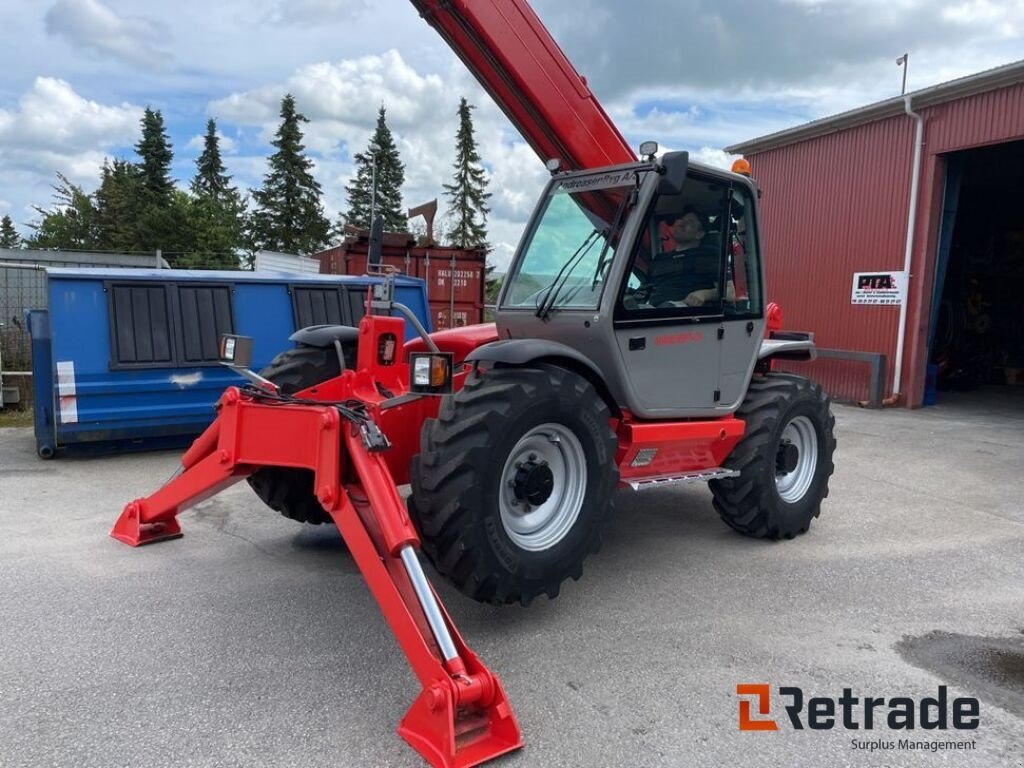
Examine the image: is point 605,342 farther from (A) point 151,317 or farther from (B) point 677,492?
(A) point 151,317

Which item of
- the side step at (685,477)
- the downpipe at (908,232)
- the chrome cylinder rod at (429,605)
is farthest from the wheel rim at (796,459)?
the downpipe at (908,232)

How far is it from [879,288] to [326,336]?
1083 centimetres

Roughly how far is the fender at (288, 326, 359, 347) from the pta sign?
10.4 metres

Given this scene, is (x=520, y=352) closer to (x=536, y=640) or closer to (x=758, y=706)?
(x=536, y=640)

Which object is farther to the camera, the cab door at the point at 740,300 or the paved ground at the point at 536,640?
the cab door at the point at 740,300

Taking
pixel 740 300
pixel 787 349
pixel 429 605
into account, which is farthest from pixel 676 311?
pixel 429 605

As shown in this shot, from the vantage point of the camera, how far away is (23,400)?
1027cm

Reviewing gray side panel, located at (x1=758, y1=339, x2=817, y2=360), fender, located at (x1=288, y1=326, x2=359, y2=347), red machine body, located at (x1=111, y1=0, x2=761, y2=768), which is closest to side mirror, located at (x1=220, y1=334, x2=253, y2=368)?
red machine body, located at (x1=111, y1=0, x2=761, y2=768)

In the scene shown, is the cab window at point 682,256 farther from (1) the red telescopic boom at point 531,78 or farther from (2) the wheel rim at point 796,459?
(2) the wheel rim at point 796,459

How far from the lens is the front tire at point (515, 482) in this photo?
352 centimetres

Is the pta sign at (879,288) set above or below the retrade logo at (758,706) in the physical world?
above

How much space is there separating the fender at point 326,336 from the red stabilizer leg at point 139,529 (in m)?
1.46

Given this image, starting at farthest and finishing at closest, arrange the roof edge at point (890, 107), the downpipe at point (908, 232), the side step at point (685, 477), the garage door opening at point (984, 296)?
the garage door opening at point (984, 296) → the downpipe at point (908, 232) → the roof edge at point (890, 107) → the side step at point (685, 477)

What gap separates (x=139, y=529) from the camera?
509 cm
